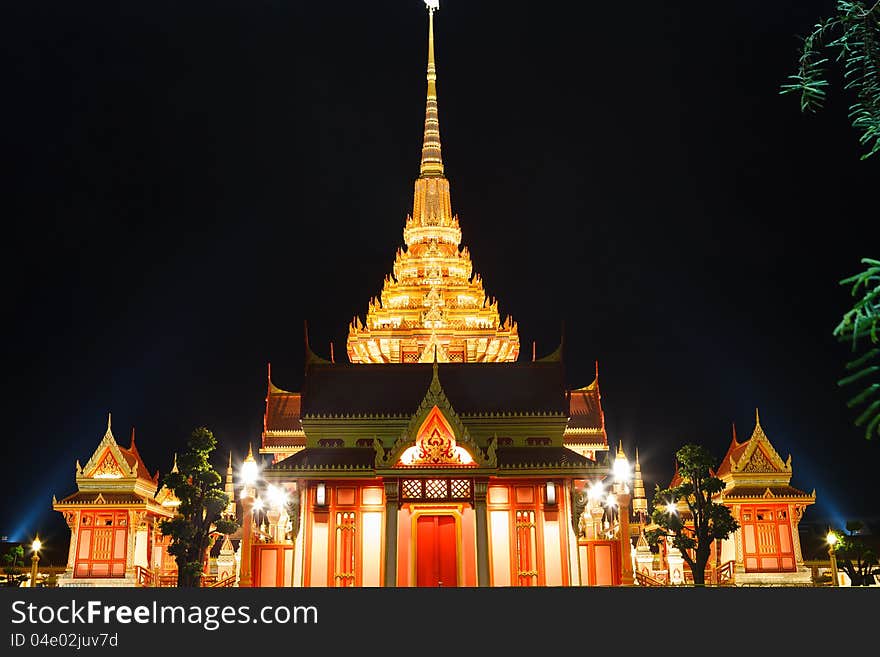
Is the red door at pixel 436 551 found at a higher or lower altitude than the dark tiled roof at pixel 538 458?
lower

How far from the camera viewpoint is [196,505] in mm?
25906

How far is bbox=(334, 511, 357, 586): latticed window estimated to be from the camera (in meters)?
27.1

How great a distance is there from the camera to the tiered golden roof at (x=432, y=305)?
52938 millimetres

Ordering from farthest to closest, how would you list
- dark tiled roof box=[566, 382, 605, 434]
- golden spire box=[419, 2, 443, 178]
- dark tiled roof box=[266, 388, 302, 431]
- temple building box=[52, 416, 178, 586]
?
golden spire box=[419, 2, 443, 178]
dark tiled roof box=[266, 388, 302, 431]
dark tiled roof box=[566, 382, 605, 434]
temple building box=[52, 416, 178, 586]

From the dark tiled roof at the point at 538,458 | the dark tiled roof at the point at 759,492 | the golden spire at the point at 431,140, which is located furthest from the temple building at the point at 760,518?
the golden spire at the point at 431,140

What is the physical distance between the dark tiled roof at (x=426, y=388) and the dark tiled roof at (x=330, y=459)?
174cm

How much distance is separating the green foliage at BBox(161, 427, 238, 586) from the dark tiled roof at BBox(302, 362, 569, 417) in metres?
4.36

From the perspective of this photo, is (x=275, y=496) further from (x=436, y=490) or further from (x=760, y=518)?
(x=760, y=518)

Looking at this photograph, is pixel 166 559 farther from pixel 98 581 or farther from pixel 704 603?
pixel 704 603

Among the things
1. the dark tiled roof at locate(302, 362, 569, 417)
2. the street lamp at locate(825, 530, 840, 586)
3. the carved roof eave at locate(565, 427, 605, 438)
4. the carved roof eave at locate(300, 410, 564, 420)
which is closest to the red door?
the carved roof eave at locate(300, 410, 564, 420)

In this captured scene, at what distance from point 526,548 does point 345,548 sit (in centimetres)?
505

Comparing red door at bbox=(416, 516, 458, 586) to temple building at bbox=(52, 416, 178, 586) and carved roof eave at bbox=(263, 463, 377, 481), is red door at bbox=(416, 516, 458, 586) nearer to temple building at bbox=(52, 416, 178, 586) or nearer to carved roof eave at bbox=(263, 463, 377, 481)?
carved roof eave at bbox=(263, 463, 377, 481)

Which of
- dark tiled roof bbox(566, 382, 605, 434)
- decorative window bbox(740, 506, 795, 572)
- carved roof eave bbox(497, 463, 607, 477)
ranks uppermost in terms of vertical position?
dark tiled roof bbox(566, 382, 605, 434)

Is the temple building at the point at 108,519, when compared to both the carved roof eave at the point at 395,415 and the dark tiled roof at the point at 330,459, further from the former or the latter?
the dark tiled roof at the point at 330,459
